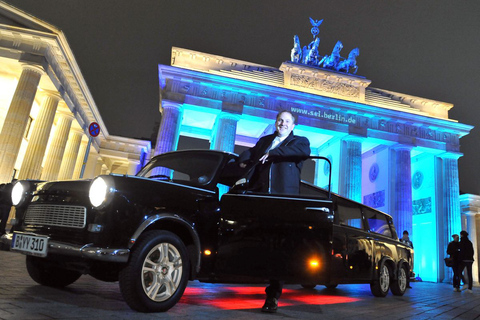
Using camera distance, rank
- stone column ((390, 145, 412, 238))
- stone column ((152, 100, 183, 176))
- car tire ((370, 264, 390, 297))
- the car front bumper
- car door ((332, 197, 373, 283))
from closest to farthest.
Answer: the car front bumper → car door ((332, 197, 373, 283)) → car tire ((370, 264, 390, 297)) → stone column ((152, 100, 183, 176)) → stone column ((390, 145, 412, 238))

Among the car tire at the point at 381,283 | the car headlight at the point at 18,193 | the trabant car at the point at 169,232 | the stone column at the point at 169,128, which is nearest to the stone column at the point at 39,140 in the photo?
the stone column at the point at 169,128

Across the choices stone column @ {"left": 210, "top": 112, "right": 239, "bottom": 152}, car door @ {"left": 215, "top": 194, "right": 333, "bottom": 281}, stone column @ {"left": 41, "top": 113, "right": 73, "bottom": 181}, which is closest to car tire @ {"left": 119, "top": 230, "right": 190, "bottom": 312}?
car door @ {"left": 215, "top": 194, "right": 333, "bottom": 281}

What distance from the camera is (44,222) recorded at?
327cm

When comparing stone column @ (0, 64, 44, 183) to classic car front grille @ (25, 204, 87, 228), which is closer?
classic car front grille @ (25, 204, 87, 228)

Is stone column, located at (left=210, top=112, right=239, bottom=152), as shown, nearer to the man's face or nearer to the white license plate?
the man's face

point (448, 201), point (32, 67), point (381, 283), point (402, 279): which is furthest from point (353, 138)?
point (32, 67)

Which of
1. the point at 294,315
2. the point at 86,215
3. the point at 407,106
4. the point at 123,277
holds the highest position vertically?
the point at 407,106

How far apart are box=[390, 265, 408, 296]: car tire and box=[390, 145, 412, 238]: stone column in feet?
56.6

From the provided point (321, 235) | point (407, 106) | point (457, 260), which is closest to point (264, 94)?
point (407, 106)

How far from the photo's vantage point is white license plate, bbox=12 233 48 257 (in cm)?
304

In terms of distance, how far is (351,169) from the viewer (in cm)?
2419

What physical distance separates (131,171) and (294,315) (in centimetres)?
3063

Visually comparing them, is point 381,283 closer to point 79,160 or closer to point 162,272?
point 162,272

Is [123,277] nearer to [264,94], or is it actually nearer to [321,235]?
[321,235]
